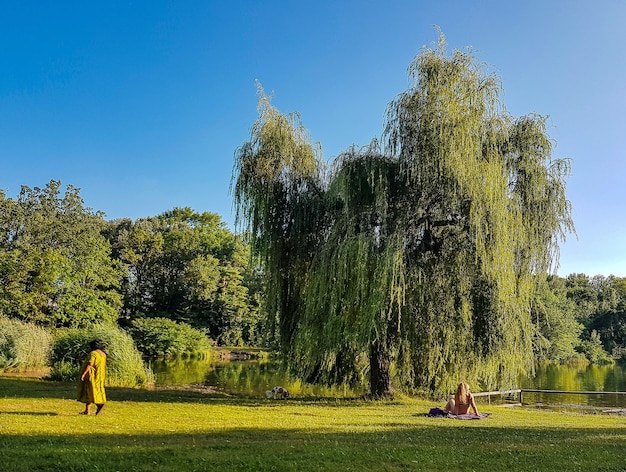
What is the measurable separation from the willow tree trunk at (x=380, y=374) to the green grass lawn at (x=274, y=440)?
2927 millimetres

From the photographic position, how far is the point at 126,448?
7.07 meters

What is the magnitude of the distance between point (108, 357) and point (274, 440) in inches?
525

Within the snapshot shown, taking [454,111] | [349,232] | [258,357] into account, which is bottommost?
[258,357]

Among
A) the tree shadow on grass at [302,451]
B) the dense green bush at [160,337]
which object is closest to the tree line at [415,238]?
the tree shadow on grass at [302,451]

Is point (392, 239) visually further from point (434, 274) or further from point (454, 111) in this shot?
point (454, 111)

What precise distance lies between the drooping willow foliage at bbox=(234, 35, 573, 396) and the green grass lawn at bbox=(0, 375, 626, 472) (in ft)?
8.44

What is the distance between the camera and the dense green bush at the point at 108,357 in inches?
771

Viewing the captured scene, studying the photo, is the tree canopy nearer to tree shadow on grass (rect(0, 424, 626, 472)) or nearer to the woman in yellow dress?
the woman in yellow dress

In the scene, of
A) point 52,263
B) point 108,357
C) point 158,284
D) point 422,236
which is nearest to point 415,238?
point 422,236

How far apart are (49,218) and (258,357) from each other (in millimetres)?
21653

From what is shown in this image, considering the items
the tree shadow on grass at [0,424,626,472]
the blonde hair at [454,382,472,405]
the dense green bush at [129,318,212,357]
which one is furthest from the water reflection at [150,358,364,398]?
the dense green bush at [129,318,212,357]

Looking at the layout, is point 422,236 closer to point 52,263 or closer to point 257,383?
point 257,383

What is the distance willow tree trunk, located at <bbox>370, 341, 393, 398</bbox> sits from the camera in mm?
16766

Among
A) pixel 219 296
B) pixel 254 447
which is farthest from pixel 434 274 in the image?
pixel 219 296
